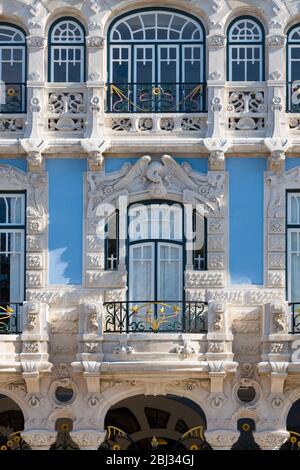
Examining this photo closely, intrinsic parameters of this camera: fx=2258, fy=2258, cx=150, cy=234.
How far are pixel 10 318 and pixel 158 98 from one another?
17.7 ft

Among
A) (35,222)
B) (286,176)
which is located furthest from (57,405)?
(286,176)

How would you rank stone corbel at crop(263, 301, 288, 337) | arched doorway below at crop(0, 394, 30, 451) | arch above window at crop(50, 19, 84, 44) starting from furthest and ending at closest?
arched doorway below at crop(0, 394, 30, 451), arch above window at crop(50, 19, 84, 44), stone corbel at crop(263, 301, 288, 337)

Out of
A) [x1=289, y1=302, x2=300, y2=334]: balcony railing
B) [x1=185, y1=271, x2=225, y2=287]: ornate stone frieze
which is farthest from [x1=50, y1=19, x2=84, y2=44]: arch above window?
[x1=289, y1=302, x2=300, y2=334]: balcony railing

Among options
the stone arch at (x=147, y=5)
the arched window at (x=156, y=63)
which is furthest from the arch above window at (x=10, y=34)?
the arched window at (x=156, y=63)

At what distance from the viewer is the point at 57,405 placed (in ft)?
147

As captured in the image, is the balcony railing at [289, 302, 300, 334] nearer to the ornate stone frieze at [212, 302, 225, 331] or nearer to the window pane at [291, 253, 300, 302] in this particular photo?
the window pane at [291, 253, 300, 302]

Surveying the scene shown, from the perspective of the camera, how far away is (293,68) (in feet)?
152

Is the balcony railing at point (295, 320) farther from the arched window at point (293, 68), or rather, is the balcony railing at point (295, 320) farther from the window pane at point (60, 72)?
the window pane at point (60, 72)

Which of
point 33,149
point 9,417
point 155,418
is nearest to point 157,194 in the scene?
point 33,149

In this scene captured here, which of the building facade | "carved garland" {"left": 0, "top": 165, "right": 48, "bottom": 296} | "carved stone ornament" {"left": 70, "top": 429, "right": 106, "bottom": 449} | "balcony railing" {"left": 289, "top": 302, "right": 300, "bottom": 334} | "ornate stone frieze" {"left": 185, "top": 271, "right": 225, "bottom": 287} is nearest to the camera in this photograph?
"carved stone ornament" {"left": 70, "top": 429, "right": 106, "bottom": 449}

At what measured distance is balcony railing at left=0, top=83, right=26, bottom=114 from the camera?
4619 centimetres

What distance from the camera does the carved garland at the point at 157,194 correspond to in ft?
149

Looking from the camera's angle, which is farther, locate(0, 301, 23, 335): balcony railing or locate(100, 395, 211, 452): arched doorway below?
locate(100, 395, 211, 452): arched doorway below

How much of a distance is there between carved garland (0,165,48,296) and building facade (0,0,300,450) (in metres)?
0.03
